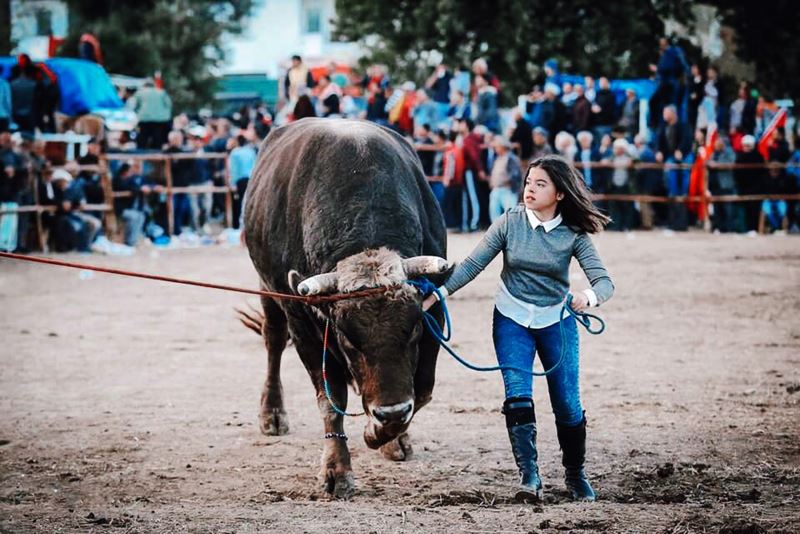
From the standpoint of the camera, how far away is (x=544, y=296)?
595 cm

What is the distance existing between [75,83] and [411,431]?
16.6 metres

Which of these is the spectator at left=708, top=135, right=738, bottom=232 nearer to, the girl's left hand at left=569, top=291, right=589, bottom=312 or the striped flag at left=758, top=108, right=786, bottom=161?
the striped flag at left=758, top=108, right=786, bottom=161

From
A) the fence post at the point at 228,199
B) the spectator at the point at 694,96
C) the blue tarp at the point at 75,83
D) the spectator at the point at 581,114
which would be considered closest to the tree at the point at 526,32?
the spectator at the point at 581,114

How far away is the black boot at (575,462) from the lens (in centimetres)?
592

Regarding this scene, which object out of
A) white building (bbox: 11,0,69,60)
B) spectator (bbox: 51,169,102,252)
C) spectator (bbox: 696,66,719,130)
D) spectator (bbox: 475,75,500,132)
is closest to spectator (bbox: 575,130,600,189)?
spectator (bbox: 475,75,500,132)

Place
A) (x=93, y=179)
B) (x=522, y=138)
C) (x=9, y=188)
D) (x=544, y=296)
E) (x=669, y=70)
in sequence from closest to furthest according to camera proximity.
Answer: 1. (x=544, y=296)
2. (x=9, y=188)
3. (x=93, y=179)
4. (x=522, y=138)
5. (x=669, y=70)

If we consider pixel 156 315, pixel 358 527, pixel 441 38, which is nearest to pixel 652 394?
pixel 358 527

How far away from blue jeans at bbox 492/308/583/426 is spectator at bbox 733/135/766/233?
55.5 feet

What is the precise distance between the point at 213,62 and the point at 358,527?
40.3 meters

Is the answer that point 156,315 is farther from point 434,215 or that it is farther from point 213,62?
point 213,62

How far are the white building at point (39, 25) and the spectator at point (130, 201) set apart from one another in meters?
35.0

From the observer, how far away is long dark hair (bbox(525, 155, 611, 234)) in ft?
19.3

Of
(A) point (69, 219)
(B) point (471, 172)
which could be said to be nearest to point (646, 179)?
(B) point (471, 172)

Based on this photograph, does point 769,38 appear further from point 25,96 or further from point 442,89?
point 25,96
